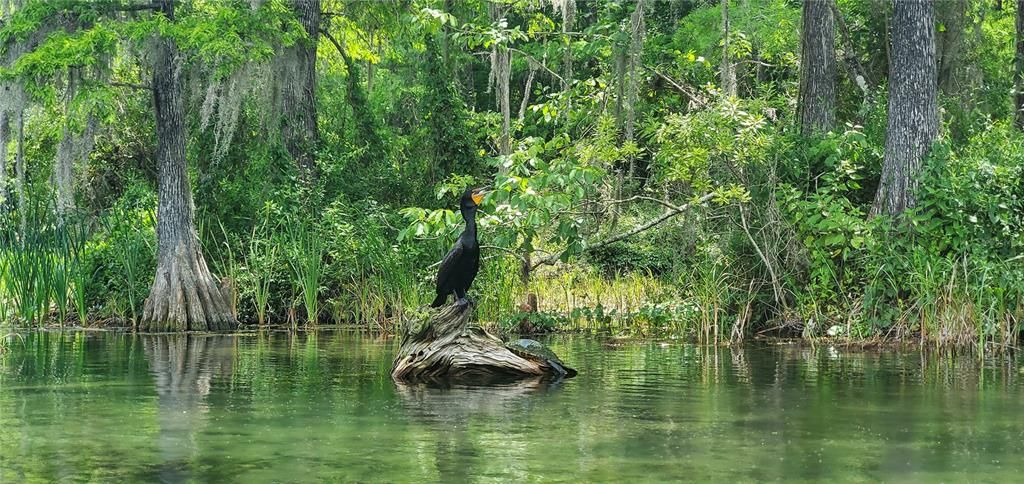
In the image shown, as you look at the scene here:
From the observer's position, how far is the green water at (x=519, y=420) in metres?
6.34

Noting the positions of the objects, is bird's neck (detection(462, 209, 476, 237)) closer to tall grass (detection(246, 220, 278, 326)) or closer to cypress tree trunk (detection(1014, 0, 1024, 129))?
tall grass (detection(246, 220, 278, 326))

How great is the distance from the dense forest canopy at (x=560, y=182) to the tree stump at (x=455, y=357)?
2872mm

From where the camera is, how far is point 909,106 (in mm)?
13805

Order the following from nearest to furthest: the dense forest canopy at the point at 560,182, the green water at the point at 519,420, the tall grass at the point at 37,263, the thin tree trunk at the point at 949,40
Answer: the green water at the point at 519,420 < the dense forest canopy at the point at 560,182 < the tall grass at the point at 37,263 < the thin tree trunk at the point at 949,40

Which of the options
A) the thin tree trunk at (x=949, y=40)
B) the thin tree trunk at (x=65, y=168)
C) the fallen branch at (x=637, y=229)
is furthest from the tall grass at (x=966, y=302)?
the thin tree trunk at (x=65, y=168)

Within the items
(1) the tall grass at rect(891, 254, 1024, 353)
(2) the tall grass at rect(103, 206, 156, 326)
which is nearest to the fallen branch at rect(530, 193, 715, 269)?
(1) the tall grass at rect(891, 254, 1024, 353)

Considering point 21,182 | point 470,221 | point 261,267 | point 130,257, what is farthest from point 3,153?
point 470,221

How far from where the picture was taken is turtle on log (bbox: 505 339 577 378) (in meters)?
10.5

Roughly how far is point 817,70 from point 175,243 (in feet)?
26.2

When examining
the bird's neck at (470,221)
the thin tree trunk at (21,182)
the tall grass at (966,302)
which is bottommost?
the tall grass at (966,302)

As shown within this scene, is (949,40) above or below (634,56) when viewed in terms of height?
above

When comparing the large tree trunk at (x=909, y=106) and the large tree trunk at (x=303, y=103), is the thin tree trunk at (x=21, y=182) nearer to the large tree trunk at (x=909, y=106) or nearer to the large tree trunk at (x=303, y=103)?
the large tree trunk at (x=303, y=103)

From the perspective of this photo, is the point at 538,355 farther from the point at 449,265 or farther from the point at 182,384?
the point at 182,384

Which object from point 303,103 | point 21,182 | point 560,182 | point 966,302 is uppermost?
point 303,103
